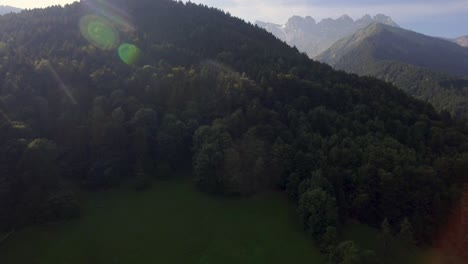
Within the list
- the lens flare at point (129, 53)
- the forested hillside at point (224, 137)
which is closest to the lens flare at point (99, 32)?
the lens flare at point (129, 53)

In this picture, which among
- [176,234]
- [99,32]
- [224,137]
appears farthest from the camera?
[99,32]

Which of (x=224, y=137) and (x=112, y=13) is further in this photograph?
(x=112, y=13)

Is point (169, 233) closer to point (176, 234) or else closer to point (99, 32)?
point (176, 234)

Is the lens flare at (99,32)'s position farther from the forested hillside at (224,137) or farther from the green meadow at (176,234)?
the green meadow at (176,234)

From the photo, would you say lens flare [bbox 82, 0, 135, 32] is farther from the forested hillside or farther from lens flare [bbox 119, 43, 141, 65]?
the forested hillside

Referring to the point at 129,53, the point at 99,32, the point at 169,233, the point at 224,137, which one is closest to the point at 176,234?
the point at 169,233

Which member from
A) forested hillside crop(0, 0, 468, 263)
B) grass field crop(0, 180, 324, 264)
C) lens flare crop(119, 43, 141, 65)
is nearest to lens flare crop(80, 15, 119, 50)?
lens flare crop(119, 43, 141, 65)

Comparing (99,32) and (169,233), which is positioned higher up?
(99,32)
